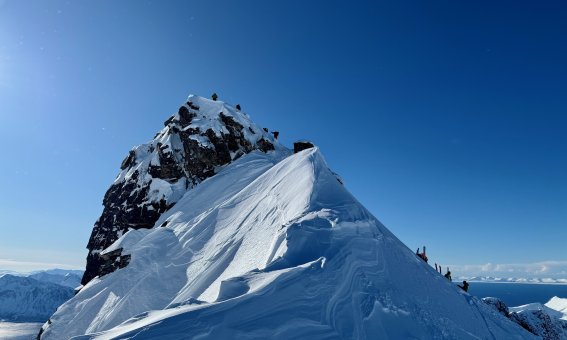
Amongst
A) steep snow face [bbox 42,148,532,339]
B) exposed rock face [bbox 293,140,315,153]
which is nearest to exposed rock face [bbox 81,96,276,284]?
exposed rock face [bbox 293,140,315,153]

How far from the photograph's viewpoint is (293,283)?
844 cm

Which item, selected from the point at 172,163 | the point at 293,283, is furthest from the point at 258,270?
the point at 172,163

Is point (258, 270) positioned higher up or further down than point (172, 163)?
further down

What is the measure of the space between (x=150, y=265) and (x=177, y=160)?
64.2 ft

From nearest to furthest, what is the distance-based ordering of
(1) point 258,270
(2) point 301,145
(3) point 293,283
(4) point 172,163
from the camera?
1. (3) point 293,283
2. (1) point 258,270
3. (4) point 172,163
4. (2) point 301,145

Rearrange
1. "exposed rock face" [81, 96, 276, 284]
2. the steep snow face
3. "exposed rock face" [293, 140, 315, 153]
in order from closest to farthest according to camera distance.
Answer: the steep snow face → "exposed rock face" [81, 96, 276, 284] → "exposed rock face" [293, 140, 315, 153]

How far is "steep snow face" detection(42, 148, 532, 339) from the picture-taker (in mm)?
7219

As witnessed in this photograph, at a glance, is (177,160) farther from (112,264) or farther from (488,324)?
(488,324)

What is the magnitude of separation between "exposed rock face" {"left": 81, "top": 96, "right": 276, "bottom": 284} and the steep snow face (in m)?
15.9

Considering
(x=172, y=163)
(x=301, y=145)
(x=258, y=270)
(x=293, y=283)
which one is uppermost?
(x=301, y=145)

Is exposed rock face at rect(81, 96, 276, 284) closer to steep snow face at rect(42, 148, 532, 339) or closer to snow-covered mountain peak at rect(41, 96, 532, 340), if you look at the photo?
snow-covered mountain peak at rect(41, 96, 532, 340)

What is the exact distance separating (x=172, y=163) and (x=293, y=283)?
36.5m

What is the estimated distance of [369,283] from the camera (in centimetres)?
950

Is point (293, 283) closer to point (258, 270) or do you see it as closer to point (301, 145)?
point (258, 270)
